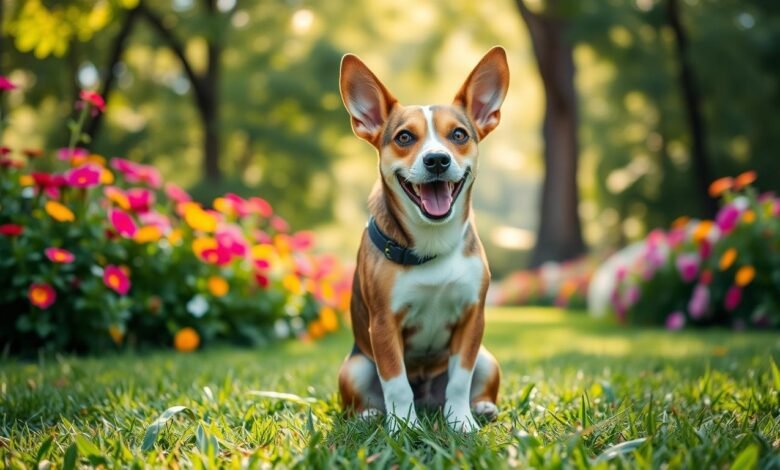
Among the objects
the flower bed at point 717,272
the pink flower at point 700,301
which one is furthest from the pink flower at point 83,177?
the pink flower at point 700,301

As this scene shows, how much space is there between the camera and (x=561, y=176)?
15633mm

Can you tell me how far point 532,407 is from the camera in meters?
3.03

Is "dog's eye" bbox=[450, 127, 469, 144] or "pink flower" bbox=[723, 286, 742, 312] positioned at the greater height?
"dog's eye" bbox=[450, 127, 469, 144]

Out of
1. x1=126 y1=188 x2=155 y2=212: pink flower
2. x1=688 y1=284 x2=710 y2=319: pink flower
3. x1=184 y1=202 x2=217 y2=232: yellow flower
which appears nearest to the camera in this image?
x1=126 y1=188 x2=155 y2=212: pink flower

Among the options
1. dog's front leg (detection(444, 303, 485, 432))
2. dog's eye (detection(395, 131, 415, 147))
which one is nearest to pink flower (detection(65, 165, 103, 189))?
dog's eye (detection(395, 131, 415, 147))

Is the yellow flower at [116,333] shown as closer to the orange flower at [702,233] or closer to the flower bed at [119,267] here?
the flower bed at [119,267]

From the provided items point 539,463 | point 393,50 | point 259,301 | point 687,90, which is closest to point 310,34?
point 393,50

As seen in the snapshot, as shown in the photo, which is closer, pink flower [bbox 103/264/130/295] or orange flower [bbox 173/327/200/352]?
pink flower [bbox 103/264/130/295]

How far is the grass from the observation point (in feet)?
6.86

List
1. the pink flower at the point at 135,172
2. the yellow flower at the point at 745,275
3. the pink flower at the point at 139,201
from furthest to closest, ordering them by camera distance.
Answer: the yellow flower at the point at 745,275
the pink flower at the point at 135,172
the pink flower at the point at 139,201

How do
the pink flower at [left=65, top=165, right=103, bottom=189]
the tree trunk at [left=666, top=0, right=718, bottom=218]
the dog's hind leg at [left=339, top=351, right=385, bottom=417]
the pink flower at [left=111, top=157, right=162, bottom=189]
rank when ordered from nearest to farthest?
the dog's hind leg at [left=339, top=351, right=385, bottom=417] → the pink flower at [left=65, top=165, right=103, bottom=189] → the pink flower at [left=111, top=157, right=162, bottom=189] → the tree trunk at [left=666, top=0, right=718, bottom=218]

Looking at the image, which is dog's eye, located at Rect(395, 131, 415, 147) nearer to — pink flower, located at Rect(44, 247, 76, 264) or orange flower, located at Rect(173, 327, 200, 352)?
pink flower, located at Rect(44, 247, 76, 264)

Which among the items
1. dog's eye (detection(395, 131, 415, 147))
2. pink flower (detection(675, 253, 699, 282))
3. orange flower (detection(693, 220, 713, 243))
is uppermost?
dog's eye (detection(395, 131, 415, 147))

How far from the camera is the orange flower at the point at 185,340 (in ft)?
17.9
